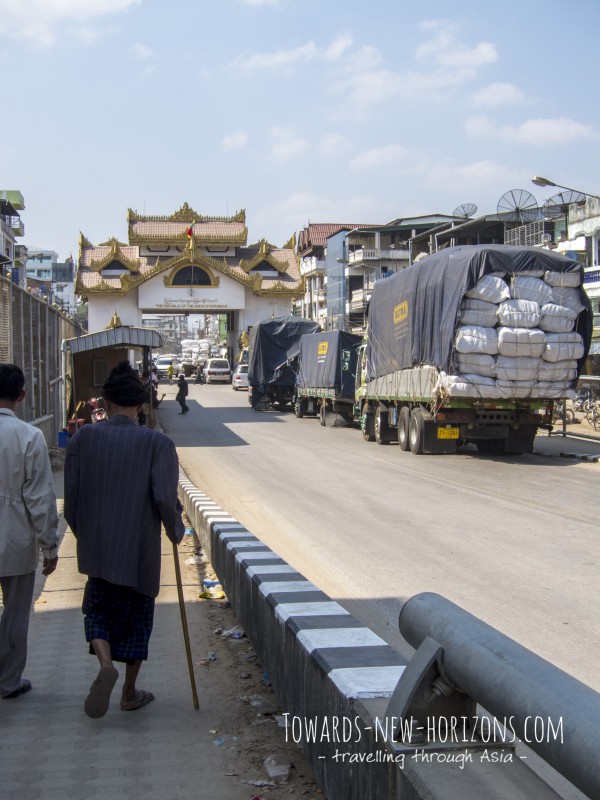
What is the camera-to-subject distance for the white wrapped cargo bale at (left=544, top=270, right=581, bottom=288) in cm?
1678

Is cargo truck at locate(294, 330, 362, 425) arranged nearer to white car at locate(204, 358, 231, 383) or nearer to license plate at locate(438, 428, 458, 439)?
license plate at locate(438, 428, 458, 439)

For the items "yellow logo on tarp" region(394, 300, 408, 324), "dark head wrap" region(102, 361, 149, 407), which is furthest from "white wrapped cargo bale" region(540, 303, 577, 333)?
"dark head wrap" region(102, 361, 149, 407)

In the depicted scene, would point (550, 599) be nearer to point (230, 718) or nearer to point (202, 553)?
point (230, 718)

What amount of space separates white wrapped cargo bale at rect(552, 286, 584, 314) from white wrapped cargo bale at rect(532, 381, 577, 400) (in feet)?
4.60

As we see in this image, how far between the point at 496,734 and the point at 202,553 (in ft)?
22.9

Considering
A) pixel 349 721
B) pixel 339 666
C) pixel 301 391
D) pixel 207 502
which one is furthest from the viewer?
pixel 301 391

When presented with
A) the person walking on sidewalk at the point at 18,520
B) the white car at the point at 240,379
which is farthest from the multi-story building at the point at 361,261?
the person walking on sidewalk at the point at 18,520

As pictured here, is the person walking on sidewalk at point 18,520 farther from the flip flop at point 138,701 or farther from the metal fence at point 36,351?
the metal fence at point 36,351

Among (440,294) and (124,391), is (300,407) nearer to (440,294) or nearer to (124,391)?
(440,294)

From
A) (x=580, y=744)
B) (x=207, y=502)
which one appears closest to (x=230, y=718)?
(x=580, y=744)

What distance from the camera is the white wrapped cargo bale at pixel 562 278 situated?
16781 millimetres

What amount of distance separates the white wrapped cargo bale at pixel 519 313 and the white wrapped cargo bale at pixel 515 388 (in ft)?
3.48

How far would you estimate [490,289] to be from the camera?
647 inches

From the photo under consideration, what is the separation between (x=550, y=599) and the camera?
6.88 meters
